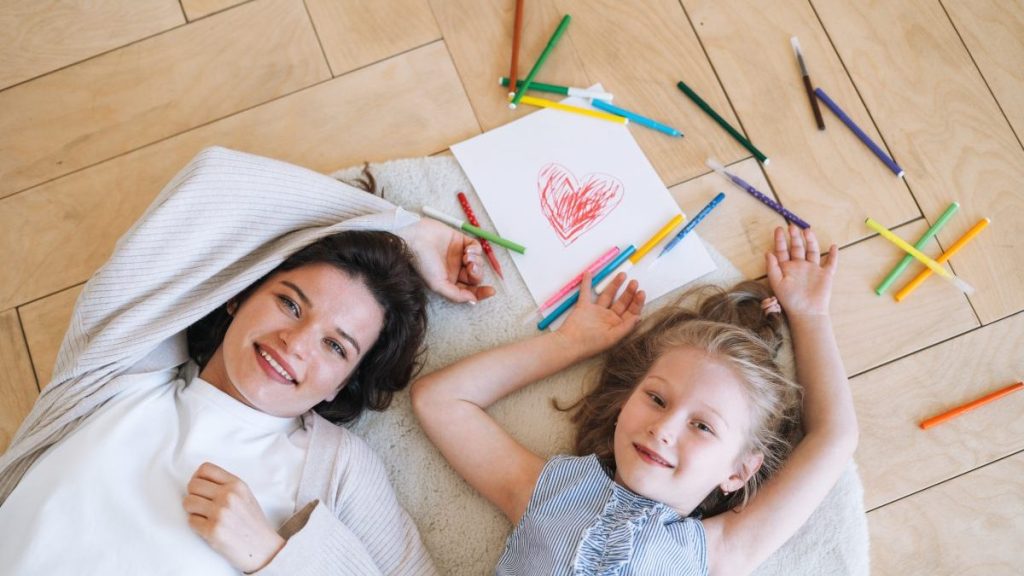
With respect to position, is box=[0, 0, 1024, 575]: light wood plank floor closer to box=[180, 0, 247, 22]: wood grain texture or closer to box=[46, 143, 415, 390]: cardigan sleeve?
box=[180, 0, 247, 22]: wood grain texture

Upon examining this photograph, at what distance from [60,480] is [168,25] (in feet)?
2.67

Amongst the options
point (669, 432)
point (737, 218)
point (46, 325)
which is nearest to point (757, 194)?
point (737, 218)

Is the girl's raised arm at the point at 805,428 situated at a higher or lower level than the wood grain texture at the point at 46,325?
lower

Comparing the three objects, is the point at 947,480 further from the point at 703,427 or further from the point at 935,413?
the point at 703,427

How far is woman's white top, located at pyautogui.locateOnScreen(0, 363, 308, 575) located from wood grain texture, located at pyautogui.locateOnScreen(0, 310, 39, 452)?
9.6 inches

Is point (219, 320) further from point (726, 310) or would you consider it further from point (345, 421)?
point (726, 310)

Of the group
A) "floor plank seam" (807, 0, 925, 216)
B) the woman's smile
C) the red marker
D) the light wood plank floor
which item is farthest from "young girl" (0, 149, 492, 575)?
"floor plank seam" (807, 0, 925, 216)

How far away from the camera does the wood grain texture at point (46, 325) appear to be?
3.81 feet

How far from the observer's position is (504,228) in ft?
3.86

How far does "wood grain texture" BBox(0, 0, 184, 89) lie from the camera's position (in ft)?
4.16

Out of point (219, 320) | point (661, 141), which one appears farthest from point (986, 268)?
point (219, 320)

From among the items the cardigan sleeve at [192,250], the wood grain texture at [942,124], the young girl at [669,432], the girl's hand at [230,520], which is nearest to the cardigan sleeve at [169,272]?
the cardigan sleeve at [192,250]

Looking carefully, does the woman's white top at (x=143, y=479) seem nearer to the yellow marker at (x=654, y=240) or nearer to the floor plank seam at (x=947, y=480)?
the yellow marker at (x=654, y=240)

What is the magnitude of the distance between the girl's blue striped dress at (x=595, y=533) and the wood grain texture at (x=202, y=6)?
0.99 meters
